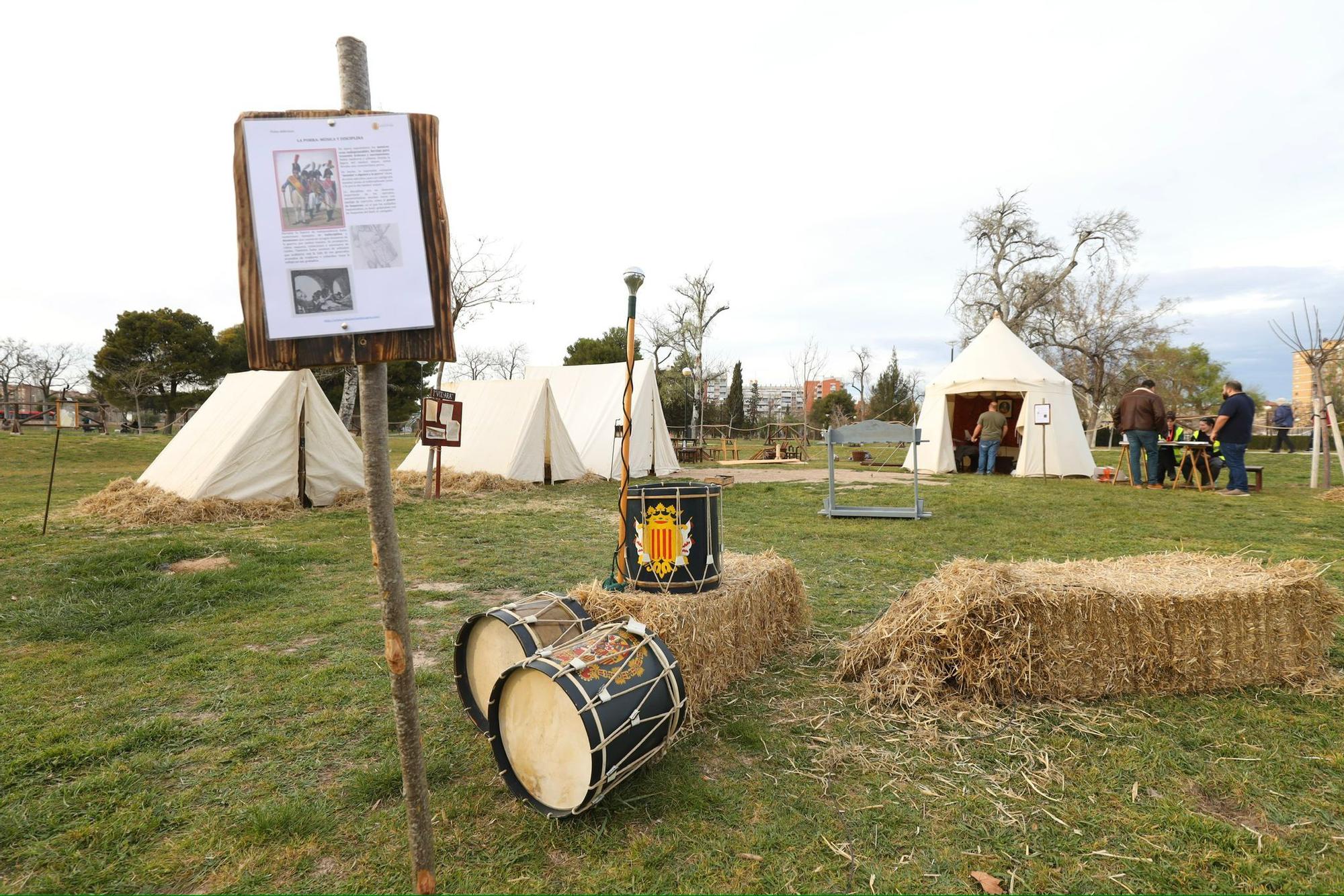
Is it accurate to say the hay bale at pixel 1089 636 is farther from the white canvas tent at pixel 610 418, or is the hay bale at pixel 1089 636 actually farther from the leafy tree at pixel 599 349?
the leafy tree at pixel 599 349

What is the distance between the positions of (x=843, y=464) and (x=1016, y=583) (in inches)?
657

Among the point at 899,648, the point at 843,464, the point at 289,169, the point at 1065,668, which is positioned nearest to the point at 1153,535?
the point at 1065,668

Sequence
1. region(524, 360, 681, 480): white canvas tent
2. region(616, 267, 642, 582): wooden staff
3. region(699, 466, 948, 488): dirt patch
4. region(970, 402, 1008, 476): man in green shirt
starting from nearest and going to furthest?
region(616, 267, 642, 582): wooden staff, region(699, 466, 948, 488): dirt patch, region(524, 360, 681, 480): white canvas tent, region(970, 402, 1008, 476): man in green shirt

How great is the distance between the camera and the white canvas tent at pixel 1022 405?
47.2 ft

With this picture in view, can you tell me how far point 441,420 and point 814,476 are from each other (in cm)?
843

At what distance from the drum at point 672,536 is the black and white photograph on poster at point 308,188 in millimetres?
1742

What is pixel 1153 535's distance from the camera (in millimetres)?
7031

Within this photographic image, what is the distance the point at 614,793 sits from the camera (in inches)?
91.8

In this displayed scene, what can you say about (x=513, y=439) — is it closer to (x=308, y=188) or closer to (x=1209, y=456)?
(x=308, y=188)

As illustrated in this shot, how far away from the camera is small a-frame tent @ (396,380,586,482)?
41.3 ft

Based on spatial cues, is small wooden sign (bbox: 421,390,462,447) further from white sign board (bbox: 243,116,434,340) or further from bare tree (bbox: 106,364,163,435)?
bare tree (bbox: 106,364,163,435)

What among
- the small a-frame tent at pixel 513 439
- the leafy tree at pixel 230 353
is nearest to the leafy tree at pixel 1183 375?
the small a-frame tent at pixel 513 439

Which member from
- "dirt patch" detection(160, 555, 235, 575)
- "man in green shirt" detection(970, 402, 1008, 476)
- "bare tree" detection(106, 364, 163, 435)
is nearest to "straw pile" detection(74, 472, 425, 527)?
"dirt patch" detection(160, 555, 235, 575)

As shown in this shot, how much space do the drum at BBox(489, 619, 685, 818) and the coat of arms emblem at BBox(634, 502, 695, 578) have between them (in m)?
0.68
